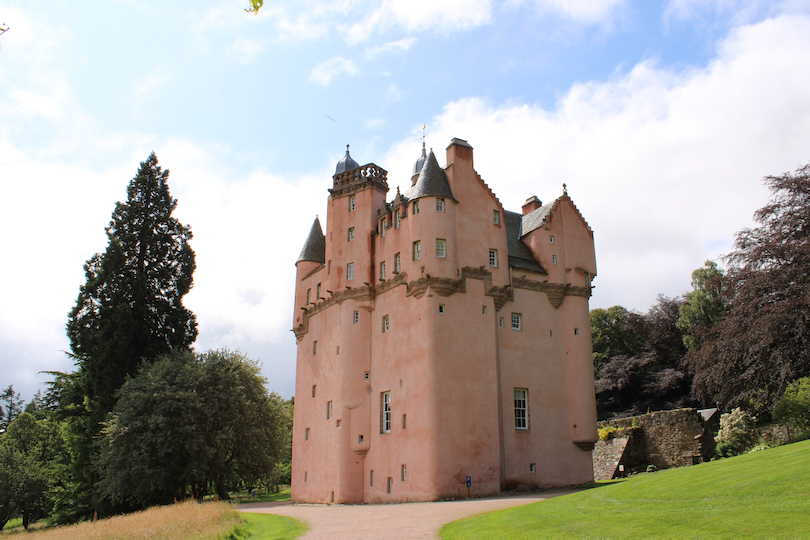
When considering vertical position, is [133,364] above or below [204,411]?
above

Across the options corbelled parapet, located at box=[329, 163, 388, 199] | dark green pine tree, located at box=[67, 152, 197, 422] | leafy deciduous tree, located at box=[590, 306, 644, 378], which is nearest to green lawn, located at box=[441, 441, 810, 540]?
corbelled parapet, located at box=[329, 163, 388, 199]

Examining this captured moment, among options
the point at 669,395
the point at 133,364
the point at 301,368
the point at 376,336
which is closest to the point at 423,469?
the point at 376,336

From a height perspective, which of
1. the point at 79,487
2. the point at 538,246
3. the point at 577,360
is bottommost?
the point at 79,487

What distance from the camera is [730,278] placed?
34.2 metres

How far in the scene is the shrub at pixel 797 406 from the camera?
27.5 metres

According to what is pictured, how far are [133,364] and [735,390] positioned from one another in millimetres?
36454

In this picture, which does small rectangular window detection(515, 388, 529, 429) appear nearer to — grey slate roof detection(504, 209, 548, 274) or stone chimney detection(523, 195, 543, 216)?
grey slate roof detection(504, 209, 548, 274)

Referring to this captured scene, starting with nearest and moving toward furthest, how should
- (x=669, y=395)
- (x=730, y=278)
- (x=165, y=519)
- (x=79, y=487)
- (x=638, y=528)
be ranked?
(x=638, y=528)
(x=165, y=519)
(x=730, y=278)
(x=79, y=487)
(x=669, y=395)

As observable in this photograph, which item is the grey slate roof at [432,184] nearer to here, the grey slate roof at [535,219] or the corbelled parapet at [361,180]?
the corbelled parapet at [361,180]

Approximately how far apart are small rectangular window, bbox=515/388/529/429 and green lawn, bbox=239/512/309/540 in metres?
14.7

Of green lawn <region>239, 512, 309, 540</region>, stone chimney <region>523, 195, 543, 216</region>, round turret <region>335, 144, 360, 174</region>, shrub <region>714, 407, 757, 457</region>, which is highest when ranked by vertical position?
round turret <region>335, 144, 360, 174</region>

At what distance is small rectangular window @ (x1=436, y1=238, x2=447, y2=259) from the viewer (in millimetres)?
35125

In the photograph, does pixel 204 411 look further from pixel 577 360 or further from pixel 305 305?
pixel 577 360

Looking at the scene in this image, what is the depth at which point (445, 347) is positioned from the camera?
3356 centimetres
